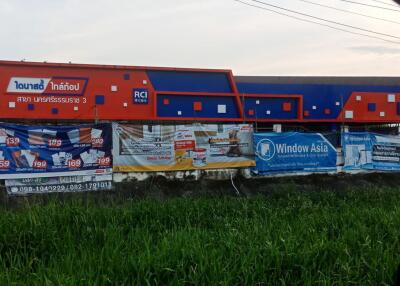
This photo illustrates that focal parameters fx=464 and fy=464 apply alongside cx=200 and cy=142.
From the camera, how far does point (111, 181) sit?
41.1 ft

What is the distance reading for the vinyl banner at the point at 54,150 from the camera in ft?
38.3

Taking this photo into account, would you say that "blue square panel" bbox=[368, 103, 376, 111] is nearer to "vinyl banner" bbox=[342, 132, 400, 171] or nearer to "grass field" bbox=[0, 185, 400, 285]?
"vinyl banner" bbox=[342, 132, 400, 171]

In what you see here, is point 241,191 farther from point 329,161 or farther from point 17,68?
point 17,68

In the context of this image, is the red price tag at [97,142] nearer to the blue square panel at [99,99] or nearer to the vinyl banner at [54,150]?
the vinyl banner at [54,150]

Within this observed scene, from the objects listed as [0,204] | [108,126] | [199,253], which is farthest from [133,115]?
[199,253]

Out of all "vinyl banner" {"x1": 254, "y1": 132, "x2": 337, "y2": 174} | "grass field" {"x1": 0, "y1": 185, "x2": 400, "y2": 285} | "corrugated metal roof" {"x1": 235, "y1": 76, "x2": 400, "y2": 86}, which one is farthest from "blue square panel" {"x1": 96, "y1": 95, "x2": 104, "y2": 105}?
"grass field" {"x1": 0, "y1": 185, "x2": 400, "y2": 285}

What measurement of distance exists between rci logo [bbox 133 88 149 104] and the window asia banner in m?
3.19

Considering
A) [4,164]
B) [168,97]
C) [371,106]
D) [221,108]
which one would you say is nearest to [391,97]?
[371,106]

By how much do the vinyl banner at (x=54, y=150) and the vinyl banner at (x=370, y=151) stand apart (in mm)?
8210

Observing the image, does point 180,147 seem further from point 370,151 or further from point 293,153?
point 370,151

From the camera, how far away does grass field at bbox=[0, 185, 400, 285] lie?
499cm

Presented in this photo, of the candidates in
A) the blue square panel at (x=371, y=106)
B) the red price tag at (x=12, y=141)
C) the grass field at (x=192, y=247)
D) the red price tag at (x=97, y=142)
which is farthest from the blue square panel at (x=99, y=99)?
the blue square panel at (x=371, y=106)

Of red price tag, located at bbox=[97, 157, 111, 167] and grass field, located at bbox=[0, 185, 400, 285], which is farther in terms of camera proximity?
red price tag, located at bbox=[97, 157, 111, 167]

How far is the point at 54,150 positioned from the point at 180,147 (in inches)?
140
